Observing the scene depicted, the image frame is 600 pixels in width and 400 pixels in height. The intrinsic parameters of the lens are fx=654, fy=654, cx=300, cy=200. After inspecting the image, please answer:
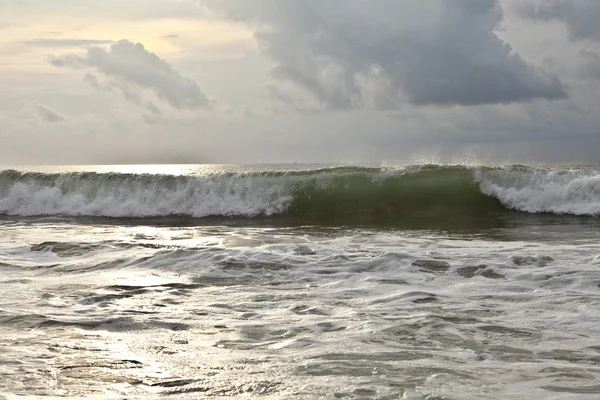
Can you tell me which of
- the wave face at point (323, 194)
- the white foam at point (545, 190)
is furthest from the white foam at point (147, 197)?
the white foam at point (545, 190)

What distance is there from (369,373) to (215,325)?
1668 mm

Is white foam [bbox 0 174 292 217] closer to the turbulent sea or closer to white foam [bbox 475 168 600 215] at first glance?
the turbulent sea

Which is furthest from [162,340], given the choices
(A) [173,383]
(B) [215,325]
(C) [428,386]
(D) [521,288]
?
(D) [521,288]

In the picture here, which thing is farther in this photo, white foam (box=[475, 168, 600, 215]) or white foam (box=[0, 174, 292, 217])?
white foam (box=[0, 174, 292, 217])

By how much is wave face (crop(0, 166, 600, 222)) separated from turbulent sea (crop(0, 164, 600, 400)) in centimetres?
400

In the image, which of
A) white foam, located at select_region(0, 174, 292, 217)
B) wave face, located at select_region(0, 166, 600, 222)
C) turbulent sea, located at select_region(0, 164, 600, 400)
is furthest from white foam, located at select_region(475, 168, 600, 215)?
white foam, located at select_region(0, 174, 292, 217)

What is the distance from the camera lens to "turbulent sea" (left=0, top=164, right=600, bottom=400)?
373cm

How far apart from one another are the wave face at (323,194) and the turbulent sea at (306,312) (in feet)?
13.1

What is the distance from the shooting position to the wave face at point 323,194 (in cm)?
1783

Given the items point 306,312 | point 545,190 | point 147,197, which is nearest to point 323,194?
point 147,197

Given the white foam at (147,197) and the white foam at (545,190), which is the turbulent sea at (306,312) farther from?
the white foam at (147,197)

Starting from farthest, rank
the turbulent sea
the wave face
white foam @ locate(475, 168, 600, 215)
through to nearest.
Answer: the wave face < white foam @ locate(475, 168, 600, 215) < the turbulent sea

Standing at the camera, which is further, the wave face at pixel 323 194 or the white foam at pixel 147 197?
the white foam at pixel 147 197

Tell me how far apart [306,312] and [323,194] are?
14.7 meters
